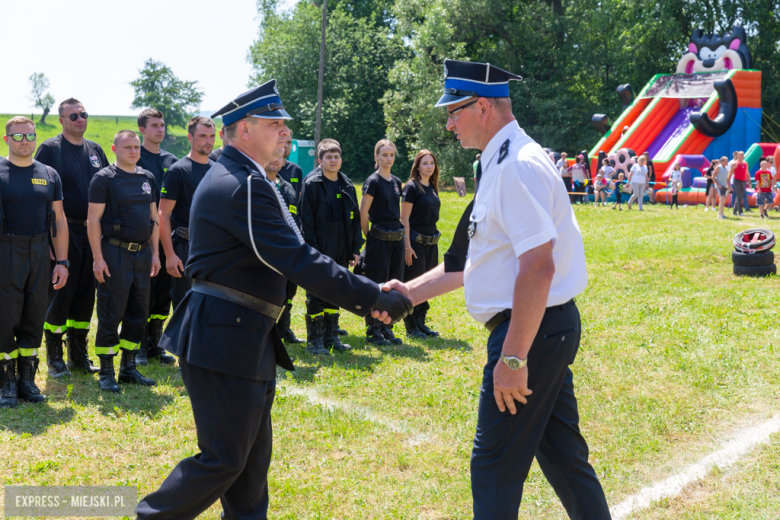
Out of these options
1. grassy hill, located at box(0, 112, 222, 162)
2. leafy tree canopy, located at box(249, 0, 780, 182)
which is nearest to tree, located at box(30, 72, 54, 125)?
grassy hill, located at box(0, 112, 222, 162)

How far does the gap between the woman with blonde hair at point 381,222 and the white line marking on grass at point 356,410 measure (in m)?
1.93

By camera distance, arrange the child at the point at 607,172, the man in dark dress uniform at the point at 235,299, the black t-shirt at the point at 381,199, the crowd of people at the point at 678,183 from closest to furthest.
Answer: the man in dark dress uniform at the point at 235,299 → the black t-shirt at the point at 381,199 → the crowd of people at the point at 678,183 → the child at the point at 607,172

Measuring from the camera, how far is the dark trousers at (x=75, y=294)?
6.46 m

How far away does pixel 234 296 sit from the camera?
302cm

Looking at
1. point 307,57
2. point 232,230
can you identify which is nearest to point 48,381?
point 232,230

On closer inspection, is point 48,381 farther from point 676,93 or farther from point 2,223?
point 676,93

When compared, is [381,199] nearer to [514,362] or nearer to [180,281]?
[180,281]

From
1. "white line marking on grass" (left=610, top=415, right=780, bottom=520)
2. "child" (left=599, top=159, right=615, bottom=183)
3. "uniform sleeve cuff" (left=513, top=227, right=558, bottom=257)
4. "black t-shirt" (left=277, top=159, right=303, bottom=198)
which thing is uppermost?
"child" (left=599, top=159, right=615, bottom=183)

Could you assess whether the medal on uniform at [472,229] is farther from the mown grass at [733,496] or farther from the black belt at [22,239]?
the black belt at [22,239]

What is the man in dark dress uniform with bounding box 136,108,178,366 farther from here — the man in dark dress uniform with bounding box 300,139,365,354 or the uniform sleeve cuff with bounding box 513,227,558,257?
the uniform sleeve cuff with bounding box 513,227,558,257

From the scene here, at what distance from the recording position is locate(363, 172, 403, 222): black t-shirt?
25.5 feet

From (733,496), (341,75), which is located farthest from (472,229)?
(341,75)

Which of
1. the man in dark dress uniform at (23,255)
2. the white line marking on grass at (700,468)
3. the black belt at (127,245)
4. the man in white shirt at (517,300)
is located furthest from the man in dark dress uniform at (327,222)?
the man in white shirt at (517,300)

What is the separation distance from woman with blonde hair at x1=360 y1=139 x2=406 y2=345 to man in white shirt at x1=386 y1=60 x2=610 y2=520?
476cm
